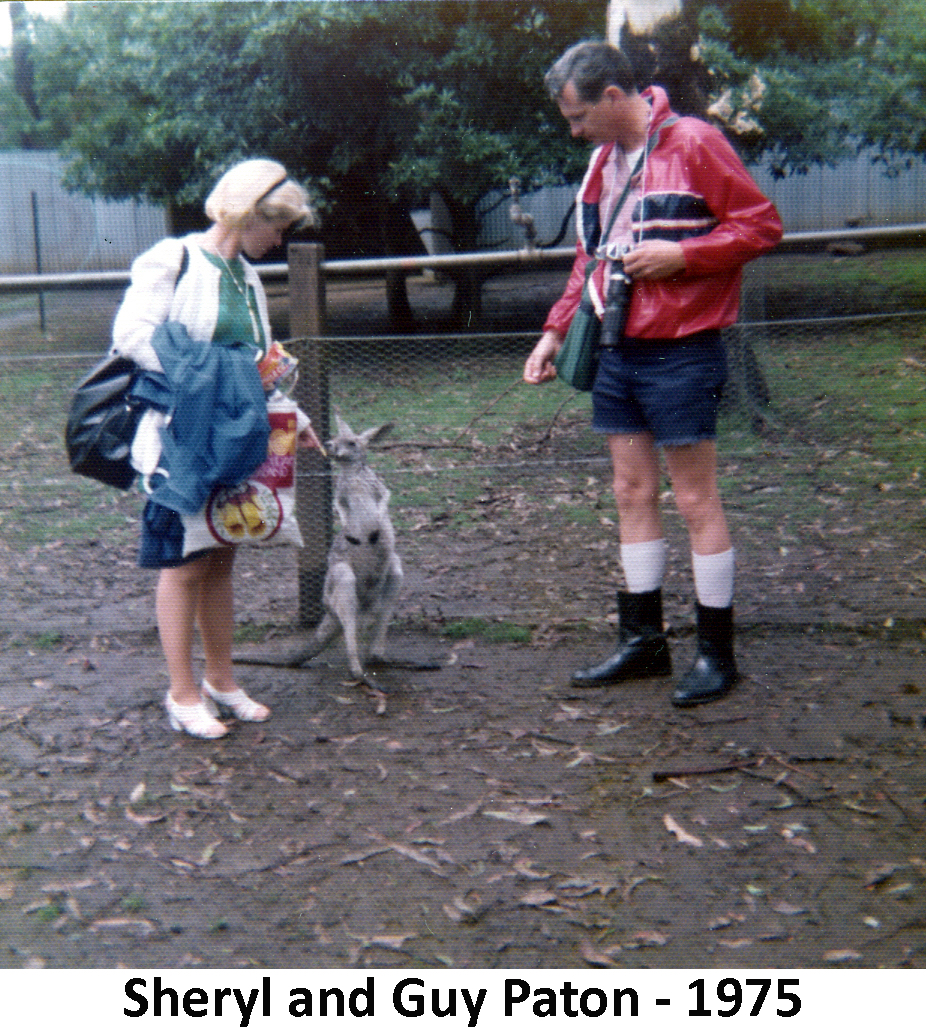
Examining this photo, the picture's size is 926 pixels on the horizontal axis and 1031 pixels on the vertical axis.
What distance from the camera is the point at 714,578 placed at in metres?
3.47

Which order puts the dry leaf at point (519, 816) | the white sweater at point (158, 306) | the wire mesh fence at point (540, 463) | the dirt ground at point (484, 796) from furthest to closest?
the wire mesh fence at point (540, 463)
the white sweater at point (158, 306)
the dry leaf at point (519, 816)
the dirt ground at point (484, 796)

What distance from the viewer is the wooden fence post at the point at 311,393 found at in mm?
4172

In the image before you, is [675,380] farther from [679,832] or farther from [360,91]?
[360,91]

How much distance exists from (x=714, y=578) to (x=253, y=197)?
181cm

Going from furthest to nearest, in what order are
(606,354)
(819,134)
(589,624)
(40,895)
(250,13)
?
(819,134), (250,13), (589,624), (606,354), (40,895)

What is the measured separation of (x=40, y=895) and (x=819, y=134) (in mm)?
9513

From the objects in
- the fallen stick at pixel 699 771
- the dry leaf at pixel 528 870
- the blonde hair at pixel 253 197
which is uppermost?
the blonde hair at pixel 253 197

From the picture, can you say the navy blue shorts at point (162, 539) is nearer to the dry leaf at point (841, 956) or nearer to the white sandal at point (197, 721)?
the white sandal at point (197, 721)

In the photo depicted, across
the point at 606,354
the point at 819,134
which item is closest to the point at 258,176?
the point at 606,354

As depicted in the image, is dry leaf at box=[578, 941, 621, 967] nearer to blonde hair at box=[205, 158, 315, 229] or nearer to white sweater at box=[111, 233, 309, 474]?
white sweater at box=[111, 233, 309, 474]

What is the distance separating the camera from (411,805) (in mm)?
3021

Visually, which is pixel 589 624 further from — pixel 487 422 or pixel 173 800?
pixel 487 422

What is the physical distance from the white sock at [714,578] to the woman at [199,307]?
→ 1.47 meters

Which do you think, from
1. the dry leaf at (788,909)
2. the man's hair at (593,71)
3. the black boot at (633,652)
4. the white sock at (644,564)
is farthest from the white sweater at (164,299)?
the dry leaf at (788,909)
